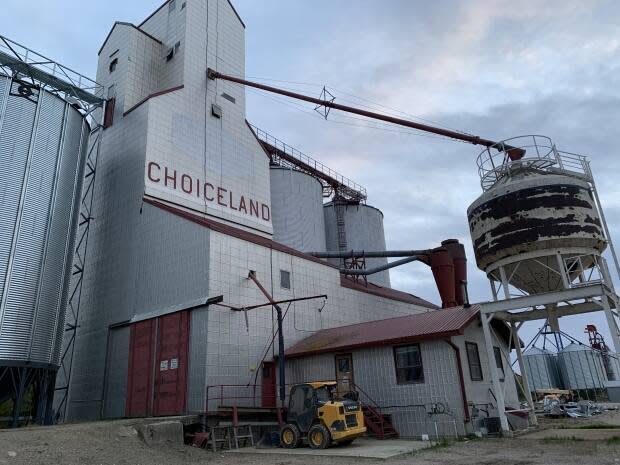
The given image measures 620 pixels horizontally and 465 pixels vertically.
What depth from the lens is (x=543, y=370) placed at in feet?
152

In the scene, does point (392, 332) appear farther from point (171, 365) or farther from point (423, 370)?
point (171, 365)

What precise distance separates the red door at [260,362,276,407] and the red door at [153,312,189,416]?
3.65m

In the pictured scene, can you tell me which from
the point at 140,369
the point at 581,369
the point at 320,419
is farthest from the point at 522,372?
the point at 581,369

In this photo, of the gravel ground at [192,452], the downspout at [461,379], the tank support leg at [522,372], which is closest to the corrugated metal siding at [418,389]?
the downspout at [461,379]

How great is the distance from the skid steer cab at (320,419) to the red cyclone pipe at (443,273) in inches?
581

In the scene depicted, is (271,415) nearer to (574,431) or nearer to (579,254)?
(574,431)

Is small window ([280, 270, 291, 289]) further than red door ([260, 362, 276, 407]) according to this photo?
Yes

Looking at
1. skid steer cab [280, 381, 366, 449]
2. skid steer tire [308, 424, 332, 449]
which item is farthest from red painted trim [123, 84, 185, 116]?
skid steer tire [308, 424, 332, 449]

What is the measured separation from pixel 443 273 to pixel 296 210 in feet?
41.3

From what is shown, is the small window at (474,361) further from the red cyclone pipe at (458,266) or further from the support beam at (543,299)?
the red cyclone pipe at (458,266)

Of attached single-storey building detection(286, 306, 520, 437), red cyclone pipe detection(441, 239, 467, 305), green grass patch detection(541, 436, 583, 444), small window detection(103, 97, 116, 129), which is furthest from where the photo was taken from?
red cyclone pipe detection(441, 239, 467, 305)

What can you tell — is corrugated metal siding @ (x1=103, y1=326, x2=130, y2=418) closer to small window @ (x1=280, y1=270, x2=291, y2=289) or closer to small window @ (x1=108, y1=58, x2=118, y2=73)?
small window @ (x1=280, y1=270, x2=291, y2=289)

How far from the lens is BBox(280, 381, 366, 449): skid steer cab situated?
15.8m

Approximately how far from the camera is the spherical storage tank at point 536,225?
17.7 meters
